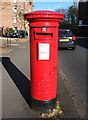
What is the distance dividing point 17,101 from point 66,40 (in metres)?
15.1

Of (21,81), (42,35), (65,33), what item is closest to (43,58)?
(42,35)

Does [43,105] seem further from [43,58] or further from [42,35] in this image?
[42,35]

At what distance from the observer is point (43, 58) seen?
18.7 ft

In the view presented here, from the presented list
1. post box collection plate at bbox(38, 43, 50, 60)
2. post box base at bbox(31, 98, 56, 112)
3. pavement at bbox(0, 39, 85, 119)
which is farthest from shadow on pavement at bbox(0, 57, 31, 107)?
post box collection plate at bbox(38, 43, 50, 60)

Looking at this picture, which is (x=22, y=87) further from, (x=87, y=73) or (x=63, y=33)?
(x=63, y=33)

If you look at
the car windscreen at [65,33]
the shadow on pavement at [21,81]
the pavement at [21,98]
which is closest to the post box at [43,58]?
the pavement at [21,98]

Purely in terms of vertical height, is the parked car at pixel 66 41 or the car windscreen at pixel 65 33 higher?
the car windscreen at pixel 65 33

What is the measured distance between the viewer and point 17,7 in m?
54.1

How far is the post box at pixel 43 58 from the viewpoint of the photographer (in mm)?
5605

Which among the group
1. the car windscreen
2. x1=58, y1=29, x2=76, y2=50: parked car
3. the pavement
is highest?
the car windscreen

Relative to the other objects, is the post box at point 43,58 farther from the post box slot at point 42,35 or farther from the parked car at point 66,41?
the parked car at point 66,41

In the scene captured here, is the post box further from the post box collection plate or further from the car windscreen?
the car windscreen

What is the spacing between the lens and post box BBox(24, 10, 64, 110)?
221 inches

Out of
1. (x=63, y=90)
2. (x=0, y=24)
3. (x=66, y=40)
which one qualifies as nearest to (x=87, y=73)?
(x=63, y=90)
